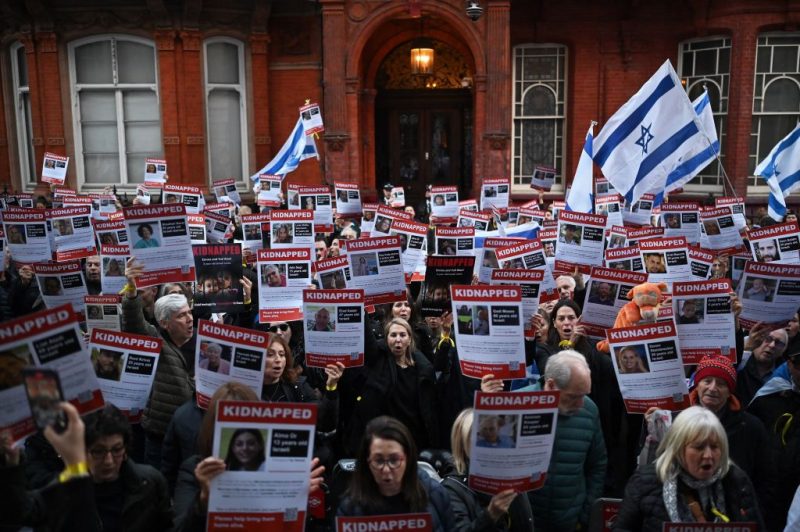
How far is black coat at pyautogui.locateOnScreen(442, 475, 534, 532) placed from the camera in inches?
137

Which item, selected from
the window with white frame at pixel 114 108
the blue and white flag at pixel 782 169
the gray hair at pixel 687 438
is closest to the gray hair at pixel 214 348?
the gray hair at pixel 687 438

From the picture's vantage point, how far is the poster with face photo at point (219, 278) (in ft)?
21.2

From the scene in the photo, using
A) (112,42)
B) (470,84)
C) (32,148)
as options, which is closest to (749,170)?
(470,84)

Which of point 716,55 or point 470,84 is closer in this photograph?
point 716,55

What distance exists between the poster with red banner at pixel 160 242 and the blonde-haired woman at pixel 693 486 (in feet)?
13.5

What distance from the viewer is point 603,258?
7.82 meters

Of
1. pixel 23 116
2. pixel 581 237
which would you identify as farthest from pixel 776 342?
pixel 23 116

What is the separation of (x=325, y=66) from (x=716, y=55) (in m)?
9.29

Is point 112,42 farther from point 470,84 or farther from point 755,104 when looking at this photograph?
point 755,104

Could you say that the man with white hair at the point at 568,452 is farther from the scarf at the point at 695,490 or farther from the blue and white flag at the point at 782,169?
the blue and white flag at the point at 782,169

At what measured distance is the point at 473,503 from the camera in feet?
12.0

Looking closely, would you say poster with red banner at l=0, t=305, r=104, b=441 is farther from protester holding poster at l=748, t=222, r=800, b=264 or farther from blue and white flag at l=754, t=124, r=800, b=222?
blue and white flag at l=754, t=124, r=800, b=222

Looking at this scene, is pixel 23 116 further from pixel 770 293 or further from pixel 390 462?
pixel 390 462

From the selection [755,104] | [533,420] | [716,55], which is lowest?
[533,420]
